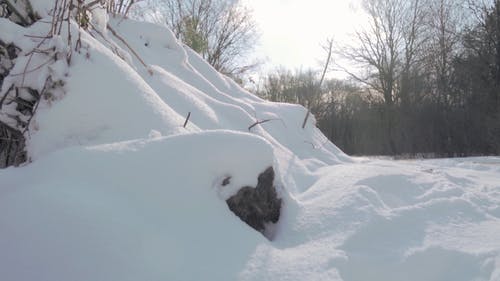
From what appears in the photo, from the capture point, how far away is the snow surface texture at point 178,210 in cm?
106

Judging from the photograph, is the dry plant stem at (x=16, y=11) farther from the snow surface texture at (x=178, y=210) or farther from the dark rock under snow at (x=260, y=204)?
the dark rock under snow at (x=260, y=204)

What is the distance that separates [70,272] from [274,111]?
335 cm

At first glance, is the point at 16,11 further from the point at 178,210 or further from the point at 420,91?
the point at 420,91

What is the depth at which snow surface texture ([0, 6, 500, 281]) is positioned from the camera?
106 centimetres

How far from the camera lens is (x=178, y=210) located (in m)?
1.30

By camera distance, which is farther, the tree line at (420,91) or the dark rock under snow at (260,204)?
the tree line at (420,91)

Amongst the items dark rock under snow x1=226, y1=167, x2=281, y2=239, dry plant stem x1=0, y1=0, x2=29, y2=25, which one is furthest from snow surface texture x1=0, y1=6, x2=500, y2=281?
dry plant stem x1=0, y1=0, x2=29, y2=25

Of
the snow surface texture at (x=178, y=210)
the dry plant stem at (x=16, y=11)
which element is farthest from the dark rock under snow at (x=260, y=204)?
the dry plant stem at (x=16, y=11)

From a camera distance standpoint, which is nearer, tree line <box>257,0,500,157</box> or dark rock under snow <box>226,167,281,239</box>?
dark rock under snow <box>226,167,281,239</box>

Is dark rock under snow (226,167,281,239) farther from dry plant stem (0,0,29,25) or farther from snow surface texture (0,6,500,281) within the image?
dry plant stem (0,0,29,25)

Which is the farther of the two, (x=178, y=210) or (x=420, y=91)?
(x=420, y=91)

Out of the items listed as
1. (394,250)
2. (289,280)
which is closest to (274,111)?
(394,250)

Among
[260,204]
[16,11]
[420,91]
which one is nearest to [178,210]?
[260,204]

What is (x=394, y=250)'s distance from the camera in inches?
58.2
